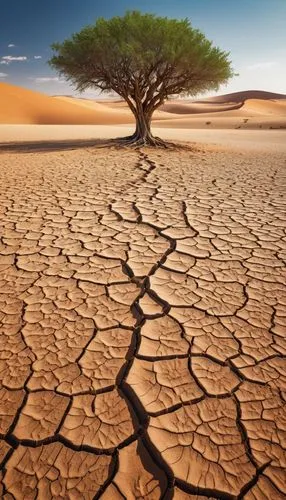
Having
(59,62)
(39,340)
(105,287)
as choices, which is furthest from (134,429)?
(59,62)

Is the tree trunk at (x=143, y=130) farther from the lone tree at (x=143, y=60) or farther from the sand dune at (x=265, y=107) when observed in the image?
the sand dune at (x=265, y=107)

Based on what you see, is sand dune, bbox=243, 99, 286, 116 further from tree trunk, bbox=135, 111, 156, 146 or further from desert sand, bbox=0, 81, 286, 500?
desert sand, bbox=0, 81, 286, 500

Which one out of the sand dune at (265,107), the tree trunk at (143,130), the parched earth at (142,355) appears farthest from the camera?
the sand dune at (265,107)

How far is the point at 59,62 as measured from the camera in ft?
32.1

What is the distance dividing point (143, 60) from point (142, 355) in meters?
8.90

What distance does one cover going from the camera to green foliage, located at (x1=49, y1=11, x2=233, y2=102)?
837 centimetres

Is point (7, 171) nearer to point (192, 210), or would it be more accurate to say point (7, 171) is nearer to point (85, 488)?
point (192, 210)

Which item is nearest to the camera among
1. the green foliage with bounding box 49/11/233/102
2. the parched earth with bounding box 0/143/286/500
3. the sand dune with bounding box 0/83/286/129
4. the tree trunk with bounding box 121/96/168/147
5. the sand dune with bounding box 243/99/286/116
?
the parched earth with bounding box 0/143/286/500

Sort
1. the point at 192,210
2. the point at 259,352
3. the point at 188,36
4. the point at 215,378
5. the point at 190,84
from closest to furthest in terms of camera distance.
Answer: the point at 215,378, the point at 259,352, the point at 192,210, the point at 188,36, the point at 190,84

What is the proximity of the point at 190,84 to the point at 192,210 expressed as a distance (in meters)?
7.59

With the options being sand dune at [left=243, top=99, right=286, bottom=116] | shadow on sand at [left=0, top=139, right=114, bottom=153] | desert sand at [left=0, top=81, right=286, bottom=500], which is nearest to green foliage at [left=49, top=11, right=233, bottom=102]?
shadow on sand at [left=0, top=139, right=114, bottom=153]

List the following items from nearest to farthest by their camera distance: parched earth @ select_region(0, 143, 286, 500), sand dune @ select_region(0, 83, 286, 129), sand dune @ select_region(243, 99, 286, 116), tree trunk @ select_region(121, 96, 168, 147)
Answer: parched earth @ select_region(0, 143, 286, 500) → tree trunk @ select_region(121, 96, 168, 147) → sand dune @ select_region(0, 83, 286, 129) → sand dune @ select_region(243, 99, 286, 116)

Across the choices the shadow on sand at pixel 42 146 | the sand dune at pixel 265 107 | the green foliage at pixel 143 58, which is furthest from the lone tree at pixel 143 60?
the sand dune at pixel 265 107

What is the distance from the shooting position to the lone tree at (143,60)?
8.38 meters
